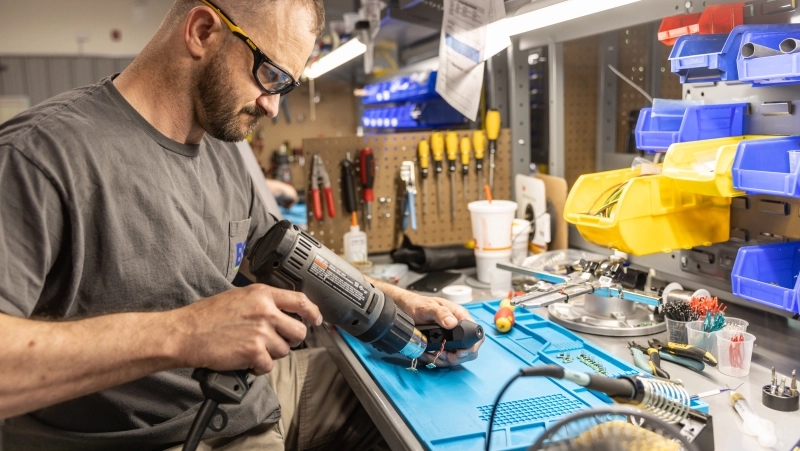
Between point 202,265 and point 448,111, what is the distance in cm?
185

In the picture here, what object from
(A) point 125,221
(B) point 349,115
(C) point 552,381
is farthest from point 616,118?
(B) point 349,115

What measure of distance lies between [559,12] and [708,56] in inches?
15.6

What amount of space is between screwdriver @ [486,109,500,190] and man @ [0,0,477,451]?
1.09 m

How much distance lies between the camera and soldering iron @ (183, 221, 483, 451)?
116cm

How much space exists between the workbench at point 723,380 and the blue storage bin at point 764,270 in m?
0.14

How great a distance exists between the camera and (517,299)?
4.75 ft

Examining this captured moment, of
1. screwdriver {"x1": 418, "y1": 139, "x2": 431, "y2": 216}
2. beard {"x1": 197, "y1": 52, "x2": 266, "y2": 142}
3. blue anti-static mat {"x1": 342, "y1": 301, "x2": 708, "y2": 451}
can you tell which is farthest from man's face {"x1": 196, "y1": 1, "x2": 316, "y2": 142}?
screwdriver {"x1": 418, "y1": 139, "x2": 431, "y2": 216}

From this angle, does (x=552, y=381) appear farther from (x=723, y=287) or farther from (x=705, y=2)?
(x=705, y=2)

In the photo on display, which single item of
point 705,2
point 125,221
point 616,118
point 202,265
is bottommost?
point 202,265

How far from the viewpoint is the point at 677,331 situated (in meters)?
1.30

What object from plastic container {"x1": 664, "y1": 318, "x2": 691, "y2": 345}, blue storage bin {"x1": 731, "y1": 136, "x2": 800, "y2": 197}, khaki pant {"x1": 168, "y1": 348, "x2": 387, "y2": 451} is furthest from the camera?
khaki pant {"x1": 168, "y1": 348, "x2": 387, "y2": 451}

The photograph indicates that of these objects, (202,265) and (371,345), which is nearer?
(202,265)

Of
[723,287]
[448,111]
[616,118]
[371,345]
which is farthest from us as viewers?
[448,111]

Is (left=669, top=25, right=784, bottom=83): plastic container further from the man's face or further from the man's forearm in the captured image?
the man's forearm
